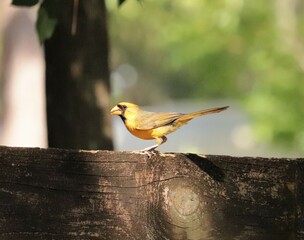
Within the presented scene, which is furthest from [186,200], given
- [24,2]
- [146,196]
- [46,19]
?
[46,19]

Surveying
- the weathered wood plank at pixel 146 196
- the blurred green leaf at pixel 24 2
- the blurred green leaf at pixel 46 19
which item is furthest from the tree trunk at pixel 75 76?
the weathered wood plank at pixel 146 196

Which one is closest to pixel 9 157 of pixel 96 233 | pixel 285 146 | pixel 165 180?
pixel 96 233

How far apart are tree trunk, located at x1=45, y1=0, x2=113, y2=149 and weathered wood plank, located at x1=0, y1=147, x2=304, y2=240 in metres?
2.04

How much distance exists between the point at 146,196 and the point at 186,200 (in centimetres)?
11

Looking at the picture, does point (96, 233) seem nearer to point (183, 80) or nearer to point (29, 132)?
point (29, 132)

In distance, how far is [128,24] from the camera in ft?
104

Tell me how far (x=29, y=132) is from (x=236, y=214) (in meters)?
7.40

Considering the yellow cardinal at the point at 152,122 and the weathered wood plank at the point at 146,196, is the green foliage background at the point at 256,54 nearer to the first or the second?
the yellow cardinal at the point at 152,122

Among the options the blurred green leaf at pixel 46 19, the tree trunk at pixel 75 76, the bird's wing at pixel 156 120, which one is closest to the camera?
the blurred green leaf at pixel 46 19

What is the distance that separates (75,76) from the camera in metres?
3.75

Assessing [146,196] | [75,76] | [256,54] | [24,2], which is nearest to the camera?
[146,196]

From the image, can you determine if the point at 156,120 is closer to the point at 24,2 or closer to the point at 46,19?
the point at 46,19

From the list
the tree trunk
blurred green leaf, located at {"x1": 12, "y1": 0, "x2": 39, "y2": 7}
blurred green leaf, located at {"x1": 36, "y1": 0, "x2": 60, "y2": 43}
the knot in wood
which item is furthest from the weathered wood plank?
the tree trunk

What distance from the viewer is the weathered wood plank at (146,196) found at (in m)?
1.62
